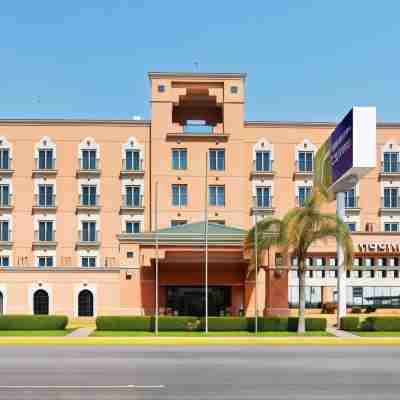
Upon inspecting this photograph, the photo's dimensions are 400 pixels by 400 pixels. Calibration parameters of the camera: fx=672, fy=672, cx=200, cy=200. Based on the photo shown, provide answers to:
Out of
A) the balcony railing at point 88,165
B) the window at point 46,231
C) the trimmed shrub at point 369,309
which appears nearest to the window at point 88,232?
the window at point 46,231

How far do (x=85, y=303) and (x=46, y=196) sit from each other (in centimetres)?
1552

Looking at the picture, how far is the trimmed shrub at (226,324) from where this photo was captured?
137 ft

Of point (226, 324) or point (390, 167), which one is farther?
point (390, 167)

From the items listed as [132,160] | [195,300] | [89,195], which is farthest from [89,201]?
[195,300]

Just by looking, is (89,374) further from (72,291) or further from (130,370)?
(72,291)

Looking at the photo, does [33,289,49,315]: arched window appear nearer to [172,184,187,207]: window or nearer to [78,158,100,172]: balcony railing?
[78,158,100,172]: balcony railing

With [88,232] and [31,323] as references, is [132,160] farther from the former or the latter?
[31,323]

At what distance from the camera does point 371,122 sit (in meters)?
40.8

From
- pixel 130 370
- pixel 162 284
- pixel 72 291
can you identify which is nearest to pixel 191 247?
pixel 162 284

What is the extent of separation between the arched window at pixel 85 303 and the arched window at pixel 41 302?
2451 millimetres

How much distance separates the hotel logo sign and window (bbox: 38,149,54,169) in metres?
29.0

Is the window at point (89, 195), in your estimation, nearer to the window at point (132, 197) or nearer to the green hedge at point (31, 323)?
the window at point (132, 197)

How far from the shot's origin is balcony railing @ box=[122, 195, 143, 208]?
62562 millimetres

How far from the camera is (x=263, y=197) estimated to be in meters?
63.4
